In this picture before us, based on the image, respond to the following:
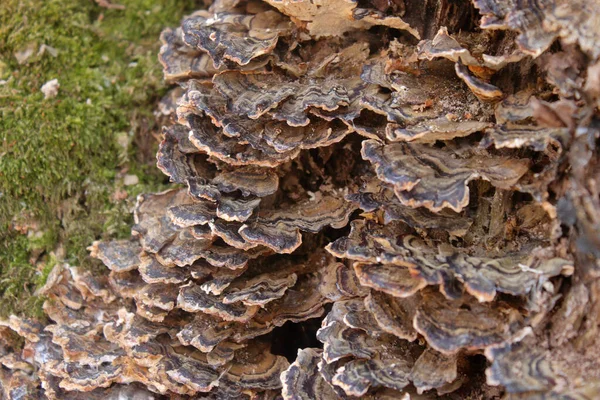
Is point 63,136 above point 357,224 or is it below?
below

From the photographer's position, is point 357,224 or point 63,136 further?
point 63,136

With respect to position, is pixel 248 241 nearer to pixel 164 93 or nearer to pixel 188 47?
pixel 188 47

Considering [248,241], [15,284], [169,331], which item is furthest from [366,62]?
[15,284]

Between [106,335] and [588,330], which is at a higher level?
[588,330]

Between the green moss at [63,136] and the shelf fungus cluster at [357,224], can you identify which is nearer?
the shelf fungus cluster at [357,224]

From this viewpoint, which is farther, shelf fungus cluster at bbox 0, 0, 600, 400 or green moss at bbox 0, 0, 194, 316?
green moss at bbox 0, 0, 194, 316
